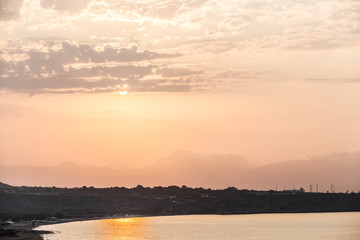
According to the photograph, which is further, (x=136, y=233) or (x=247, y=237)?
(x=136, y=233)

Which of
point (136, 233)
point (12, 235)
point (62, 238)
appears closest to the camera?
point (12, 235)

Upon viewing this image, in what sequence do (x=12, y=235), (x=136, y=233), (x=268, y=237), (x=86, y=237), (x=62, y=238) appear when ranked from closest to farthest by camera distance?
(x=12, y=235), (x=62, y=238), (x=86, y=237), (x=268, y=237), (x=136, y=233)

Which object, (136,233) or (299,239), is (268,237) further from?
(136,233)

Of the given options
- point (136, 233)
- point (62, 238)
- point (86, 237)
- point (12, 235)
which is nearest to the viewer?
point (12, 235)

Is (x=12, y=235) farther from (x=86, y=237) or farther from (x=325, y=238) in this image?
(x=325, y=238)

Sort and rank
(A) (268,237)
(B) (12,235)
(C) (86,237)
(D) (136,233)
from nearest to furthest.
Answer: (B) (12,235) → (C) (86,237) → (A) (268,237) → (D) (136,233)

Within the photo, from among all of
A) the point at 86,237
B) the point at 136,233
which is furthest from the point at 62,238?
the point at 136,233

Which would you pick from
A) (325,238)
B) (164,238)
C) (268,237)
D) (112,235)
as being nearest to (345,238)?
(325,238)

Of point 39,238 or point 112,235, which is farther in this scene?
point 112,235

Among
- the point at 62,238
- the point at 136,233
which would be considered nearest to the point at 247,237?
the point at 136,233

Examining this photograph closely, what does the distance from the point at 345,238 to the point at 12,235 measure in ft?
302

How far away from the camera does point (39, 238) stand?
474 feet

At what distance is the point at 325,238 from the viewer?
181 metres

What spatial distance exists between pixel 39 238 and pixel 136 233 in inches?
2257
